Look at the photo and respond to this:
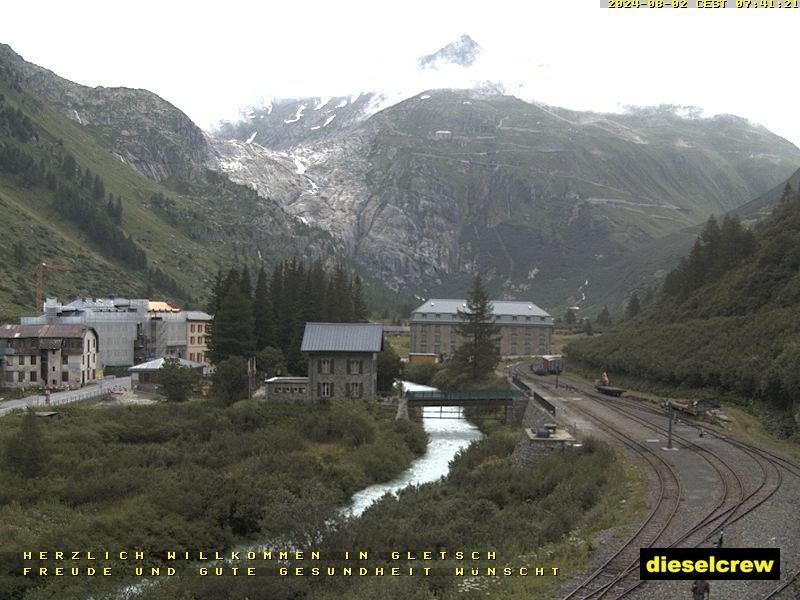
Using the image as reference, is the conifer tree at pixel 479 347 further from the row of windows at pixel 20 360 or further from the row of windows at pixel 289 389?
the row of windows at pixel 20 360

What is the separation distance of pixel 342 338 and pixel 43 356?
132ft

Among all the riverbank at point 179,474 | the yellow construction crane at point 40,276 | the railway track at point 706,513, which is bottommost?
the riverbank at point 179,474

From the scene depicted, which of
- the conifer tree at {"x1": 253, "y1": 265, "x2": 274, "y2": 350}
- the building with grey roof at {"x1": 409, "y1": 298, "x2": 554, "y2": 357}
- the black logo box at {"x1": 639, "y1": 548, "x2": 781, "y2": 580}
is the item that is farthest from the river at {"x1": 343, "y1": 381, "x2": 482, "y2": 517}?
the building with grey roof at {"x1": 409, "y1": 298, "x2": 554, "y2": 357}

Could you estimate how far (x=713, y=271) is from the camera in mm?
98062

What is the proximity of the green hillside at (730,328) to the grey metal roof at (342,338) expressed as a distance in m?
31.6

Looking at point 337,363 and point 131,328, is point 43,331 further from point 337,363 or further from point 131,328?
point 337,363

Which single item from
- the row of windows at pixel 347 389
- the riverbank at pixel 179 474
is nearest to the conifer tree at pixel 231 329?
the riverbank at pixel 179 474

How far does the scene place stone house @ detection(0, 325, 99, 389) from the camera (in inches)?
3378

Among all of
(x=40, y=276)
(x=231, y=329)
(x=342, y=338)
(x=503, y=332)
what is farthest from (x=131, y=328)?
(x=503, y=332)

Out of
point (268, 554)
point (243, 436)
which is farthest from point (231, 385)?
point (268, 554)

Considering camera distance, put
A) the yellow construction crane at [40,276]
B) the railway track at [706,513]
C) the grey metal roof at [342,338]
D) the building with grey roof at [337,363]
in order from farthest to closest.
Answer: the yellow construction crane at [40,276] < the building with grey roof at [337,363] < the grey metal roof at [342,338] < the railway track at [706,513]

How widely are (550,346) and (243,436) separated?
356 ft

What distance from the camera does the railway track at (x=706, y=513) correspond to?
2236 centimetres

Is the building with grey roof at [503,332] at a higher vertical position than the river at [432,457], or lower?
higher
